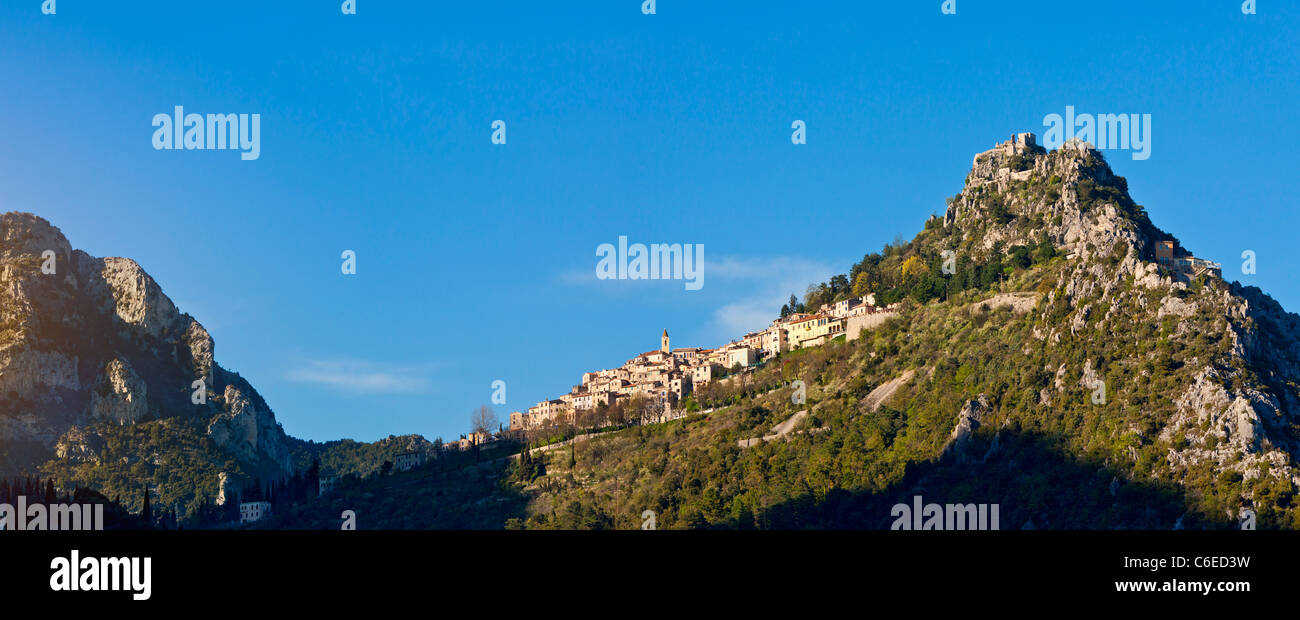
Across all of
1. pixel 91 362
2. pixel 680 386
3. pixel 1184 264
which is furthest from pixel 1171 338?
pixel 91 362

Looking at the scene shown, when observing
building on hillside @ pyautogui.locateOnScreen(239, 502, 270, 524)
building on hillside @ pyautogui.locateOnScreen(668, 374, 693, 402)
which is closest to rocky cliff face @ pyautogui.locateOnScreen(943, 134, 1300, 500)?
building on hillside @ pyautogui.locateOnScreen(668, 374, 693, 402)

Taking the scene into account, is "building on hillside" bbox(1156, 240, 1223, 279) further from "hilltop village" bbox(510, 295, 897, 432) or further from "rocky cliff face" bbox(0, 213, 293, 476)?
"rocky cliff face" bbox(0, 213, 293, 476)

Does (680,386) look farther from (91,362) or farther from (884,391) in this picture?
(91,362)

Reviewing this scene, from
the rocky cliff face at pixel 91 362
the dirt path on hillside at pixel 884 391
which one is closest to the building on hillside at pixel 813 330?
the dirt path on hillside at pixel 884 391

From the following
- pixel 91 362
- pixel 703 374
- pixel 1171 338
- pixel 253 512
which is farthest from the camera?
pixel 91 362

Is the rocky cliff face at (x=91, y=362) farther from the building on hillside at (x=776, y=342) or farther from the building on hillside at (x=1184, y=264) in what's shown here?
the building on hillside at (x=1184, y=264)
